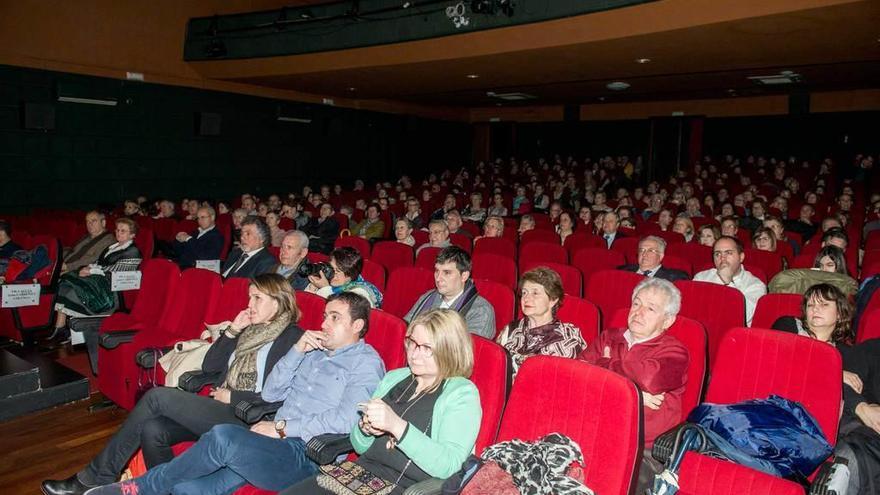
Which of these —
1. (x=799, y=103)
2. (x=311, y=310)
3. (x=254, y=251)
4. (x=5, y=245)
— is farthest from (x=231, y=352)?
(x=799, y=103)

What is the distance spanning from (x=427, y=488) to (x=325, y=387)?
2.45 feet

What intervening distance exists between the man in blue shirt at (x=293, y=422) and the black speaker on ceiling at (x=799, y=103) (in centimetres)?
1416

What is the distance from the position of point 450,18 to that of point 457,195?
4.27 metres

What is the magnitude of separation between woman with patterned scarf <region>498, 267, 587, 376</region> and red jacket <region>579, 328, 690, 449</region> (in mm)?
323

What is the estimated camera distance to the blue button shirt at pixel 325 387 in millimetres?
2380

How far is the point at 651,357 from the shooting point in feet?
7.69

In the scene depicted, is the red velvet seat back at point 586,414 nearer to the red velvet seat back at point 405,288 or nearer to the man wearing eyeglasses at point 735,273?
the red velvet seat back at point 405,288

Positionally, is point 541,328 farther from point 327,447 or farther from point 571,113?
point 571,113

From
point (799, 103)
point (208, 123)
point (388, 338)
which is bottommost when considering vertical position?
point (388, 338)

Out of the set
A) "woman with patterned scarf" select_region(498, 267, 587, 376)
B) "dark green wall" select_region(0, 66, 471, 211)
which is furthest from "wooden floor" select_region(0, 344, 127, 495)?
"dark green wall" select_region(0, 66, 471, 211)

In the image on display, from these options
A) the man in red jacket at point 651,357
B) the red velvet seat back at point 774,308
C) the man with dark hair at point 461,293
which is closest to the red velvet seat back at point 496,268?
the man with dark hair at point 461,293

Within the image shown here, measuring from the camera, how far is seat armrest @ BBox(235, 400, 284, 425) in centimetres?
247

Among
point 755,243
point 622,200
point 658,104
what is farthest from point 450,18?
point 658,104

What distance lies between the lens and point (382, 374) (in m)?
2.50
